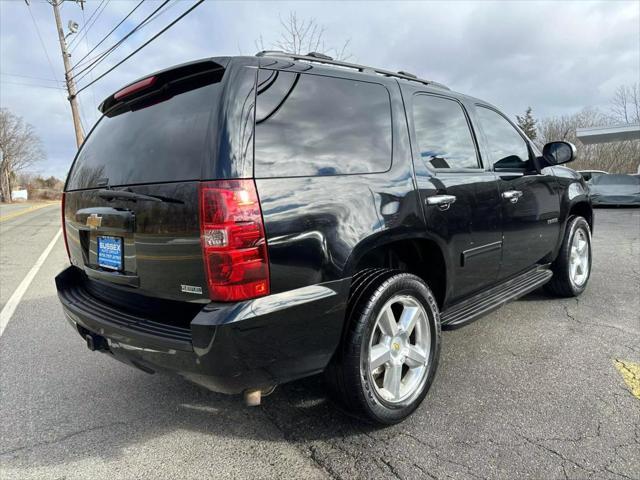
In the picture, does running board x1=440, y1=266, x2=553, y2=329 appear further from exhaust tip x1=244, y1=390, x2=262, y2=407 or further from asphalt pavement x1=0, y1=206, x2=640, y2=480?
exhaust tip x1=244, y1=390, x2=262, y2=407

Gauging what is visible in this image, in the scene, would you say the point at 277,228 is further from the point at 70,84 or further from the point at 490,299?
the point at 70,84

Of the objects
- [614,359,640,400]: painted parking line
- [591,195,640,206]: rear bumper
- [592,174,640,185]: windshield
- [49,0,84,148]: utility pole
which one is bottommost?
[614,359,640,400]: painted parking line

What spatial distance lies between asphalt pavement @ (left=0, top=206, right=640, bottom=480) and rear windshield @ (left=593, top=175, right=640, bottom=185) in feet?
50.5

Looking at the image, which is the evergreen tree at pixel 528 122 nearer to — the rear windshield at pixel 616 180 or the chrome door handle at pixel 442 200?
the rear windshield at pixel 616 180

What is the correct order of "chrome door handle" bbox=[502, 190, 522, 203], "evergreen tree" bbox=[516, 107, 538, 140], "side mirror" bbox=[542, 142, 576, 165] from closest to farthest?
"chrome door handle" bbox=[502, 190, 522, 203] < "side mirror" bbox=[542, 142, 576, 165] < "evergreen tree" bbox=[516, 107, 538, 140]

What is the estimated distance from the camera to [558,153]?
4184mm

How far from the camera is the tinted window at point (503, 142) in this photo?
3.63 meters

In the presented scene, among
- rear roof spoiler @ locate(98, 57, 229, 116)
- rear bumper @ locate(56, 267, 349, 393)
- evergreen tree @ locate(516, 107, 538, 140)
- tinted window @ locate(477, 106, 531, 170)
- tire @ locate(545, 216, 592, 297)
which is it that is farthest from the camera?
evergreen tree @ locate(516, 107, 538, 140)

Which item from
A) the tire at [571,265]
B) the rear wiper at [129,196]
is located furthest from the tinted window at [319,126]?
the tire at [571,265]

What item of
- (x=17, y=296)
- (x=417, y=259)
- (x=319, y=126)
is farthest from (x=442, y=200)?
(x=17, y=296)

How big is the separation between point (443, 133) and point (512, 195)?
89 centimetres

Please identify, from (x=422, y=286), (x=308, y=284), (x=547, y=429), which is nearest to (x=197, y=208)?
(x=308, y=284)

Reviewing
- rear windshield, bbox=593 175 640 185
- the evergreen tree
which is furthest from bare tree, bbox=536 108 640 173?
rear windshield, bbox=593 175 640 185

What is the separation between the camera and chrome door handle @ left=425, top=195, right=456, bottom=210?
Answer: 2746 mm
